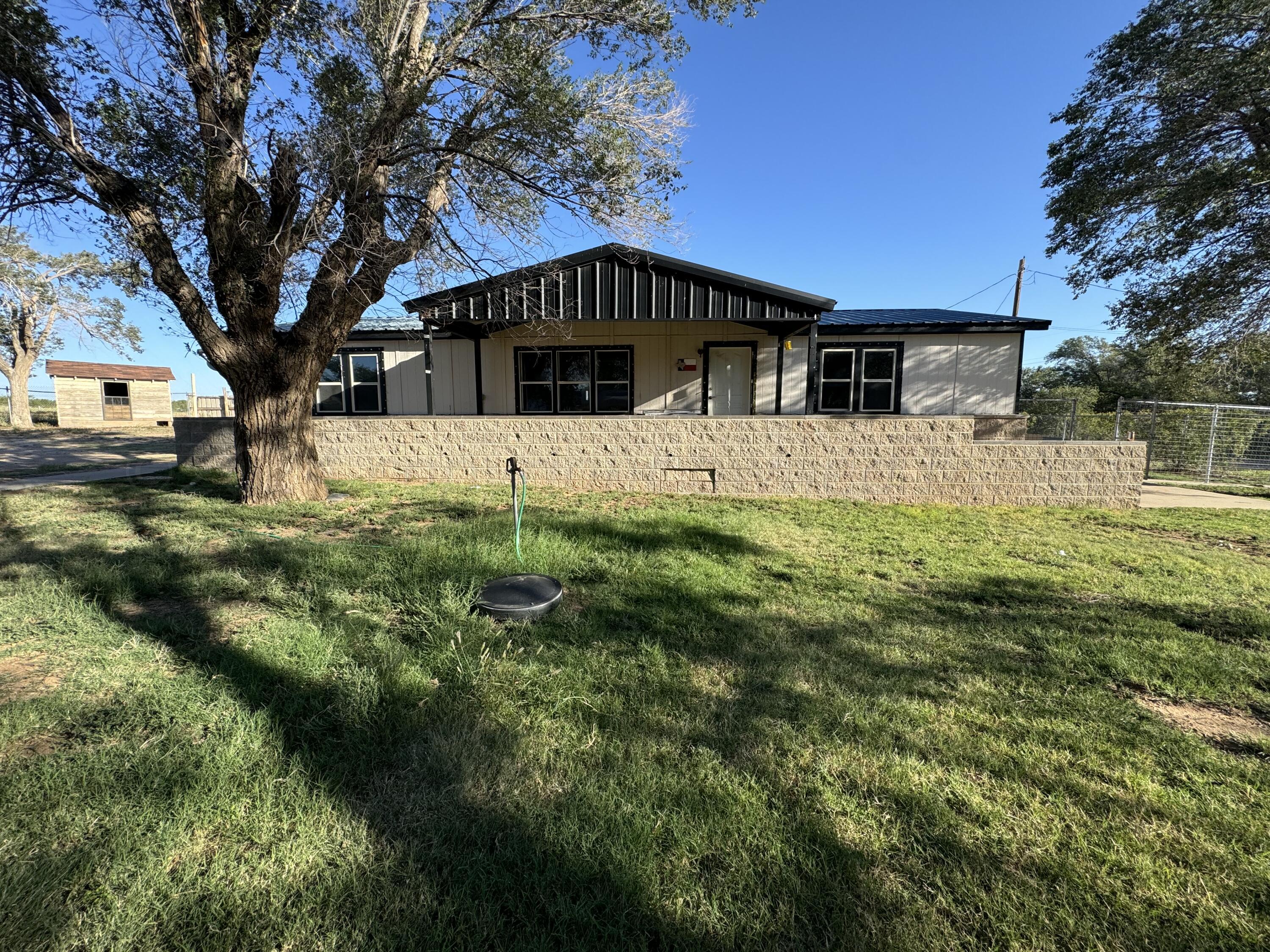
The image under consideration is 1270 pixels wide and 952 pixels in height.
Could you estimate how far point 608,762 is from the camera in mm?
2139

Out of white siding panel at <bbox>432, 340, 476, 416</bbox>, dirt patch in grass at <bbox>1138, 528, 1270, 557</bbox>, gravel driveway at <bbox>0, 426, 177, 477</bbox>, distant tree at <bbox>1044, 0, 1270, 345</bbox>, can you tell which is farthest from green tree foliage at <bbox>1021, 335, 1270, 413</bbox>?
gravel driveway at <bbox>0, 426, 177, 477</bbox>

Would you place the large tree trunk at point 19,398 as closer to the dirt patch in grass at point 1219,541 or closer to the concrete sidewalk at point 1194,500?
the dirt patch in grass at point 1219,541

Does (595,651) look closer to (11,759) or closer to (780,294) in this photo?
(11,759)

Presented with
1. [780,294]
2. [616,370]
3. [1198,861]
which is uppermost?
[780,294]

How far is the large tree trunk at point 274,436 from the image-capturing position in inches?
263

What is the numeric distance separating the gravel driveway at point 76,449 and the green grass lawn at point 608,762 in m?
10.1

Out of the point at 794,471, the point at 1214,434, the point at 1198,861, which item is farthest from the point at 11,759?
the point at 1214,434

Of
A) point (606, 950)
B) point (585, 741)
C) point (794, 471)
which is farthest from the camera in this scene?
point (794, 471)

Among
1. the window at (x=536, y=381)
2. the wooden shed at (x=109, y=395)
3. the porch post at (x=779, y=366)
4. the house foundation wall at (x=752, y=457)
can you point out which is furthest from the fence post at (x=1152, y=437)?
the wooden shed at (x=109, y=395)

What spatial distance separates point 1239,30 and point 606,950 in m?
17.4

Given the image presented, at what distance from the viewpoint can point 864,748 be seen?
228cm

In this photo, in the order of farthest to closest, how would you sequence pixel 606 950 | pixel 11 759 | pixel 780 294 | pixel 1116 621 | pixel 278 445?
pixel 780 294, pixel 278 445, pixel 1116 621, pixel 11 759, pixel 606 950

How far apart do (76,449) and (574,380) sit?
14200 millimetres

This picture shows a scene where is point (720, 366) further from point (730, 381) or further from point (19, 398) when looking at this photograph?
point (19, 398)
